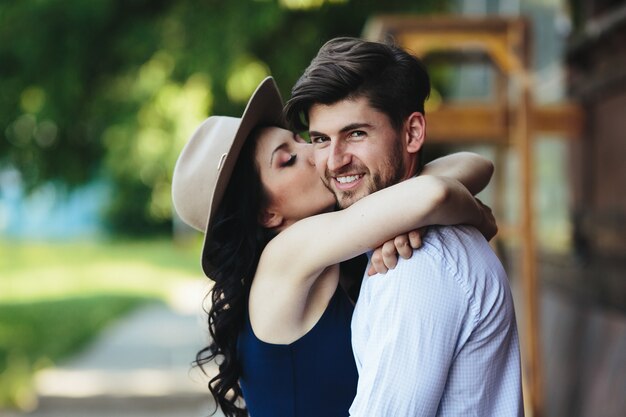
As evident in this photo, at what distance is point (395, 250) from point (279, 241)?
381 millimetres

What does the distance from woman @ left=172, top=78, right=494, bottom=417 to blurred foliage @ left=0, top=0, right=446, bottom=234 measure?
313 cm

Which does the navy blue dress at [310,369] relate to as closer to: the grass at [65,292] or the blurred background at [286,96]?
the blurred background at [286,96]

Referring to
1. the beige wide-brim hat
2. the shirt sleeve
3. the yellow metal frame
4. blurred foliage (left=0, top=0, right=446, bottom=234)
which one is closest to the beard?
the shirt sleeve

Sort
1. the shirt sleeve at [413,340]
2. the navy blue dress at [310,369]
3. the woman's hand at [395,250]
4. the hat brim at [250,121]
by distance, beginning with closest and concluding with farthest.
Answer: the shirt sleeve at [413,340], the woman's hand at [395,250], the navy blue dress at [310,369], the hat brim at [250,121]

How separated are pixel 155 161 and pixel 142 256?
19.4 meters

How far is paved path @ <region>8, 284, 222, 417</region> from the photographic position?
8.68m

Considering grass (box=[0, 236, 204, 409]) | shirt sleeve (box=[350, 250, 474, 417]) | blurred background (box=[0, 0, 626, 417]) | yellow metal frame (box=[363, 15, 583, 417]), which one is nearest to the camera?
shirt sleeve (box=[350, 250, 474, 417])

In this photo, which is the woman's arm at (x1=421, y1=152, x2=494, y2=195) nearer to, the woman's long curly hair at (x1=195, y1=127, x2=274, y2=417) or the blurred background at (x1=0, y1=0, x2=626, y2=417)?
the woman's long curly hair at (x1=195, y1=127, x2=274, y2=417)

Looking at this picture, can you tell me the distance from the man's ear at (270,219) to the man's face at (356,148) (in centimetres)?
42

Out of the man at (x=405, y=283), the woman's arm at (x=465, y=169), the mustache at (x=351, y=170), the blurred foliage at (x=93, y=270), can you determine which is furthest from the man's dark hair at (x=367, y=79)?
the blurred foliage at (x=93, y=270)

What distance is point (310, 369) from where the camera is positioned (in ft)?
7.76

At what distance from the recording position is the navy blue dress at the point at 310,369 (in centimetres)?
235

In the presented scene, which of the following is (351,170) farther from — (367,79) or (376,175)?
(367,79)

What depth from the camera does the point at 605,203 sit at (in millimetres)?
5262
